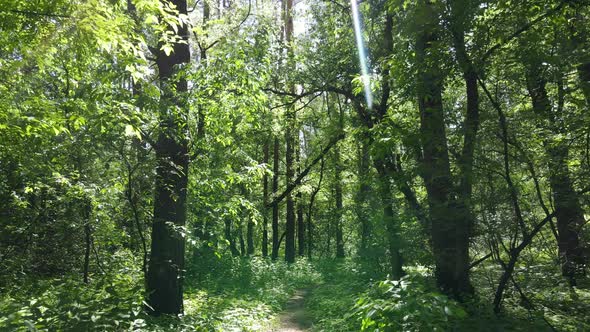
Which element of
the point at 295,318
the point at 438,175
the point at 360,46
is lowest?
the point at 295,318

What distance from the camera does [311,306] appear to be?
11.0 metres

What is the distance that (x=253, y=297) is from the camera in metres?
11.2

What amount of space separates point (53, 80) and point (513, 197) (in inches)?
465

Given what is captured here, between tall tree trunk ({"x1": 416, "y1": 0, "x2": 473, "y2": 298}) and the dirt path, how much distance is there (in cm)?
367

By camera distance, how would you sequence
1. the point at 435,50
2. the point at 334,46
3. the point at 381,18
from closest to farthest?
the point at 435,50
the point at 381,18
the point at 334,46

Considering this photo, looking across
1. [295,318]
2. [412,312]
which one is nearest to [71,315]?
[412,312]

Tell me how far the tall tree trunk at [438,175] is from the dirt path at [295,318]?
3.67 metres

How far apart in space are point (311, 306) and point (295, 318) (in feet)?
4.25

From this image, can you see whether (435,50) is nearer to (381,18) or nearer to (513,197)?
(513,197)

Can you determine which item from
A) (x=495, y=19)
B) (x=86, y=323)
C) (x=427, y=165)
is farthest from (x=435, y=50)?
(x=86, y=323)

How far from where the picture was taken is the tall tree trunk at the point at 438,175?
5.79m

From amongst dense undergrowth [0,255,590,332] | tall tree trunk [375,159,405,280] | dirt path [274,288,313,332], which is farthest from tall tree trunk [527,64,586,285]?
dirt path [274,288,313,332]

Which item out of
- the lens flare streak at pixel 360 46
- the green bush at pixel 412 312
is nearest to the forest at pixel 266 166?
the green bush at pixel 412 312

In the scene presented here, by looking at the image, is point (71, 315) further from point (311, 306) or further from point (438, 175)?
point (311, 306)
